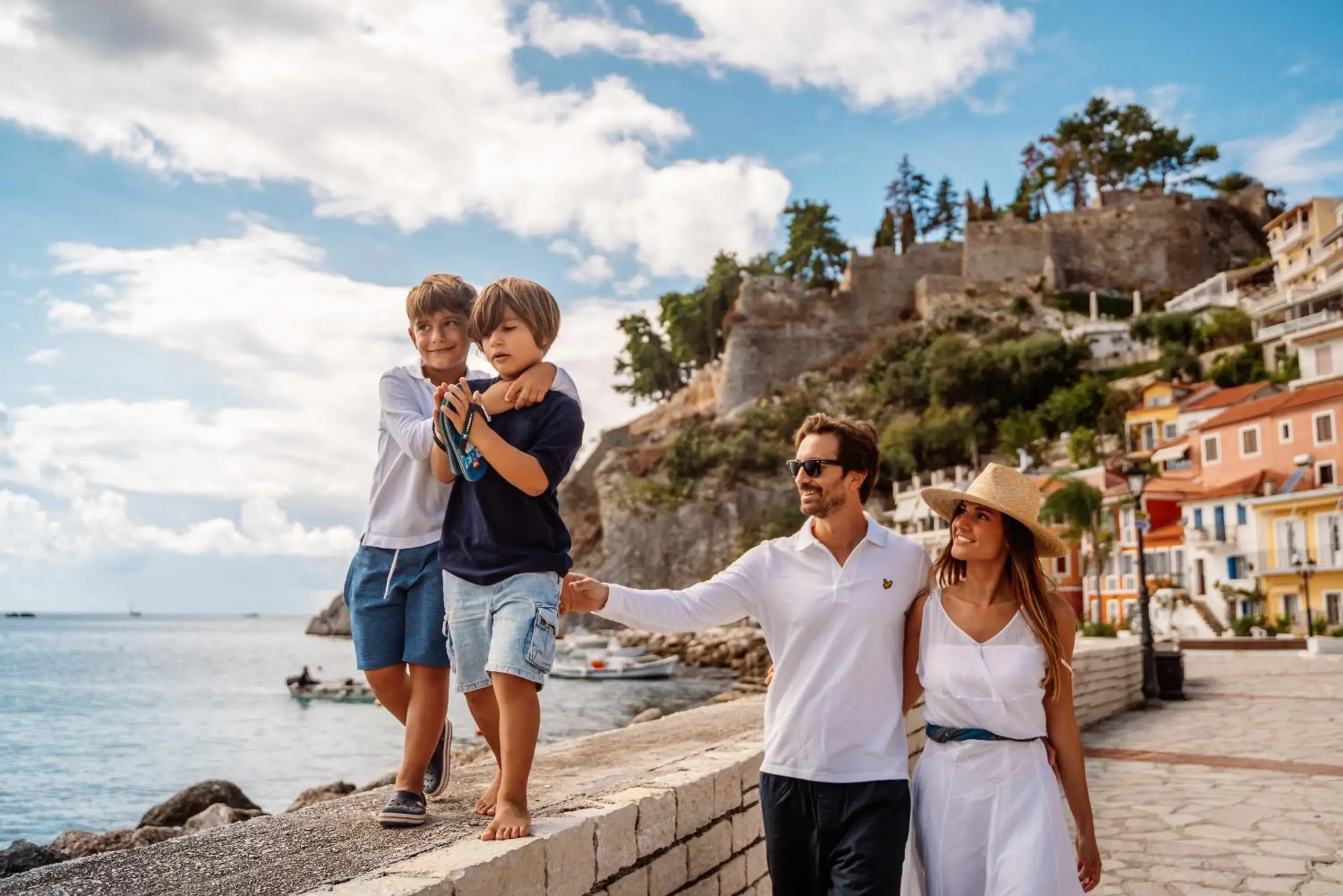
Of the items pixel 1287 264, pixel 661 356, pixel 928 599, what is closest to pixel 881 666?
pixel 928 599

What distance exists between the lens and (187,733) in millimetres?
29922

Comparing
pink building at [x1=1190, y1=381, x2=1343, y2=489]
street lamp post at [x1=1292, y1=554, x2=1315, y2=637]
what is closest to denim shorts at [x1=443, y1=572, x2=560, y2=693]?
street lamp post at [x1=1292, y1=554, x2=1315, y2=637]

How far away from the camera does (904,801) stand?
3.09m

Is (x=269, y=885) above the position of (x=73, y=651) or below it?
above

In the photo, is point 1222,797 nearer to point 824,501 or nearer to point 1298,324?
point 824,501

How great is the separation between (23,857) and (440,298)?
6.89 m

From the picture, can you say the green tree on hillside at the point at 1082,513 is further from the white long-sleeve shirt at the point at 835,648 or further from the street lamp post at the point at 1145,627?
the white long-sleeve shirt at the point at 835,648

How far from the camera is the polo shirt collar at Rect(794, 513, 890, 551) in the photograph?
129 inches

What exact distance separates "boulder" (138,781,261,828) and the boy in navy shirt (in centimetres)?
938

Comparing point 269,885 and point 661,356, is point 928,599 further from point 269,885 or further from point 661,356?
point 661,356

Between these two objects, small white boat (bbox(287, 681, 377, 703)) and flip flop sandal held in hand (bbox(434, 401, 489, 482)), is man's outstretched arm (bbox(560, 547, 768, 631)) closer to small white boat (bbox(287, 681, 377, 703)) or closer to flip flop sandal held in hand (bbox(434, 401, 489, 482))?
flip flop sandal held in hand (bbox(434, 401, 489, 482))

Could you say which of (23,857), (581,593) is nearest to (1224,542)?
(23,857)

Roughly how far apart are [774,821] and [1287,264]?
68.0m

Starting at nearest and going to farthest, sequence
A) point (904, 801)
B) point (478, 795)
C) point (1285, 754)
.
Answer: point (904, 801), point (478, 795), point (1285, 754)
